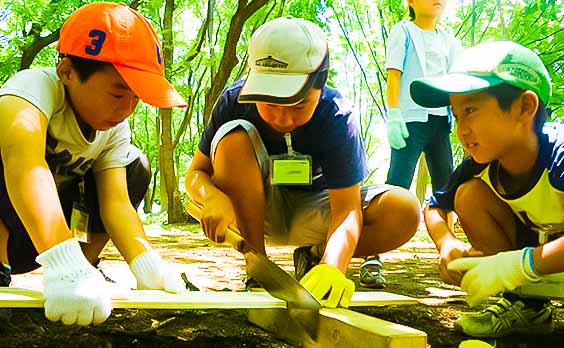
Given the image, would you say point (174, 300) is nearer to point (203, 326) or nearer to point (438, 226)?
point (203, 326)

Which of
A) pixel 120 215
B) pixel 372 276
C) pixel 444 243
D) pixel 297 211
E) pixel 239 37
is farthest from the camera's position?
pixel 239 37

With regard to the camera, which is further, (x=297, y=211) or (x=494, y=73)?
(x=297, y=211)

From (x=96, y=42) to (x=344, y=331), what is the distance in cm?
108

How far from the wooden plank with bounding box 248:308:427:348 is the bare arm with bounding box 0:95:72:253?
643 millimetres

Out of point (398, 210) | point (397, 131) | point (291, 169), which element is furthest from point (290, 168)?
point (397, 131)

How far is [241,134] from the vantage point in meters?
2.16

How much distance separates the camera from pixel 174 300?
1.46 metres

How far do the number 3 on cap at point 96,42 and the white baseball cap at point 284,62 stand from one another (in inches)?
18.7

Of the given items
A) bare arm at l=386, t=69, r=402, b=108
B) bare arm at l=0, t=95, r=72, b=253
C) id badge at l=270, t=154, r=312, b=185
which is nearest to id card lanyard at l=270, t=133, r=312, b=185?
id badge at l=270, t=154, r=312, b=185

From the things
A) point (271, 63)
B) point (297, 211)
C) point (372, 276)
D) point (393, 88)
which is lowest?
point (372, 276)

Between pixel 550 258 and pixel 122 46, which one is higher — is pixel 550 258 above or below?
below

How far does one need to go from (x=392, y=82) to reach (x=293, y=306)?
2.26 metres

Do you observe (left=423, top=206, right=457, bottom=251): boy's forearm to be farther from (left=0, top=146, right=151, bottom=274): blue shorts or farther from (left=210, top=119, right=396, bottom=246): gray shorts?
(left=0, top=146, right=151, bottom=274): blue shorts

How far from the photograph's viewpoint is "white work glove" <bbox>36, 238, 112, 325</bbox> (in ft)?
4.51
